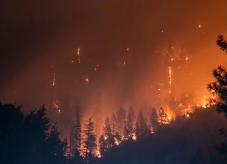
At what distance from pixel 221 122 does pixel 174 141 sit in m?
16.3

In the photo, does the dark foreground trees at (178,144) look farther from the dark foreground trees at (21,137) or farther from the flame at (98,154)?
the dark foreground trees at (21,137)

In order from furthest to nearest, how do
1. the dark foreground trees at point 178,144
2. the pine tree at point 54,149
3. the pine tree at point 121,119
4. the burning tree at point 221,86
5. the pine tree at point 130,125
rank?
the pine tree at point 121,119 → the pine tree at point 130,125 → the dark foreground trees at point 178,144 → the pine tree at point 54,149 → the burning tree at point 221,86

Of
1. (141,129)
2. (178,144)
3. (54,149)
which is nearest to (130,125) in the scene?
(141,129)

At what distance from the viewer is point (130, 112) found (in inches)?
6545

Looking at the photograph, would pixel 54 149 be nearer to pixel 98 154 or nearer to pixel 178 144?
pixel 178 144

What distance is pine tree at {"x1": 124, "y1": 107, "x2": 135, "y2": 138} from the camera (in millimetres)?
134125

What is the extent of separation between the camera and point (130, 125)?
495 ft

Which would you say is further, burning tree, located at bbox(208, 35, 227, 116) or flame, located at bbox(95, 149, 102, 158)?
Result: flame, located at bbox(95, 149, 102, 158)

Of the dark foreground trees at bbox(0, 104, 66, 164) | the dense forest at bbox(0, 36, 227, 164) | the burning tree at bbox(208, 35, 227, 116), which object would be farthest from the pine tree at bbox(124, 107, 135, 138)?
the burning tree at bbox(208, 35, 227, 116)

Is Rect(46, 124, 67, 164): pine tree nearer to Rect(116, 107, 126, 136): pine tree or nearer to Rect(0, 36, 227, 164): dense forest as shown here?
Rect(0, 36, 227, 164): dense forest

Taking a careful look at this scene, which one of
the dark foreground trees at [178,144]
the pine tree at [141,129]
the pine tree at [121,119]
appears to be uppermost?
the pine tree at [121,119]

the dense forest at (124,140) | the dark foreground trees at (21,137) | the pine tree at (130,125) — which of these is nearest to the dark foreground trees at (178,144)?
the dense forest at (124,140)

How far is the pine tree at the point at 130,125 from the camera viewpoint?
5281 inches

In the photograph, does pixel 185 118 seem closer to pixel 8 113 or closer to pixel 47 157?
pixel 47 157
